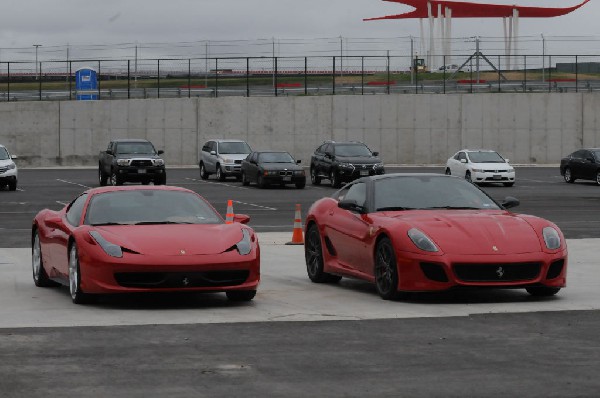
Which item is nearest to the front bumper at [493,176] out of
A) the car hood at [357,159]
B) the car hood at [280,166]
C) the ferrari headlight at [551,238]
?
the car hood at [357,159]

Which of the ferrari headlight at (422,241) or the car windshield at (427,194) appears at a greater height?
the car windshield at (427,194)

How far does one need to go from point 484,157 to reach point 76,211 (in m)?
35.7

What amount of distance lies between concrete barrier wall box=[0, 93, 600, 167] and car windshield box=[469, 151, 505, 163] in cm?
2214

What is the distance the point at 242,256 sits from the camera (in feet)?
43.1

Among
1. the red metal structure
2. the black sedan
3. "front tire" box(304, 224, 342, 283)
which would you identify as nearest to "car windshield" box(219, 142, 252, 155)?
the black sedan

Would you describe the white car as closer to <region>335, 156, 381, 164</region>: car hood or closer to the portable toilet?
<region>335, 156, 381, 164</region>: car hood

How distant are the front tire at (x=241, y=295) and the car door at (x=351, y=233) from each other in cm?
143

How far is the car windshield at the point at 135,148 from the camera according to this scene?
4778 centimetres

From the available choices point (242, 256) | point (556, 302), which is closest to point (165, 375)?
point (242, 256)

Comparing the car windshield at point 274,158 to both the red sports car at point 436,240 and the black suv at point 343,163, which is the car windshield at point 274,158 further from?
the red sports car at point 436,240

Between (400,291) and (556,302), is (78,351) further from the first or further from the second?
(556,302)

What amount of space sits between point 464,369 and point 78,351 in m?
2.85

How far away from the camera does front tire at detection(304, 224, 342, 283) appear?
51.0 feet

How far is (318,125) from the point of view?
71.4 meters
